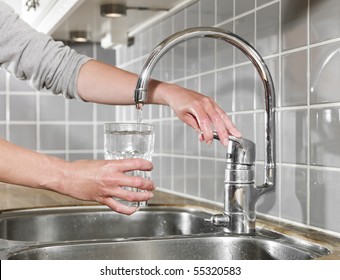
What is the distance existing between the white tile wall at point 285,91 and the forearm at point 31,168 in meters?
0.48

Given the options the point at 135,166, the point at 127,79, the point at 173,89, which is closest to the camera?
the point at 135,166

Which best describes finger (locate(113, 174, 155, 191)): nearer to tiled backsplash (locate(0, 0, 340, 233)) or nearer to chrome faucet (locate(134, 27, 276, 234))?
chrome faucet (locate(134, 27, 276, 234))

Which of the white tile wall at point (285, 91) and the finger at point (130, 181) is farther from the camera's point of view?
the white tile wall at point (285, 91)

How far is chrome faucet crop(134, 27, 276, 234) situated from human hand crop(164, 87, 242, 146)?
0.04 metres

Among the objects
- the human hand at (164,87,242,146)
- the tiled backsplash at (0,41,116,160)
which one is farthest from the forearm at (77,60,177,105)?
the tiled backsplash at (0,41,116,160)

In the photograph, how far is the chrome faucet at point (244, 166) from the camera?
1052 millimetres

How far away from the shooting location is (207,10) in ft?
4.99

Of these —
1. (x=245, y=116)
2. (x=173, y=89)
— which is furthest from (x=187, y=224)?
(x=173, y=89)

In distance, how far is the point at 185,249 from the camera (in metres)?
1.09

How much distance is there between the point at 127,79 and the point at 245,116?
284 millimetres

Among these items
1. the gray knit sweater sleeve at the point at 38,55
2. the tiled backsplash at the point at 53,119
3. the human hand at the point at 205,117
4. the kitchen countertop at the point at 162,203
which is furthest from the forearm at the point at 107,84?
the tiled backsplash at the point at 53,119

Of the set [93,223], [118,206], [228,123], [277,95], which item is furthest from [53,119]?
[118,206]

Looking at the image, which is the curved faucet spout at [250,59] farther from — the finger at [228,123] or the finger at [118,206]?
the finger at [118,206]
